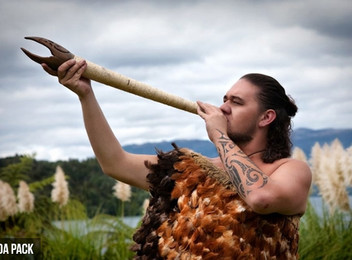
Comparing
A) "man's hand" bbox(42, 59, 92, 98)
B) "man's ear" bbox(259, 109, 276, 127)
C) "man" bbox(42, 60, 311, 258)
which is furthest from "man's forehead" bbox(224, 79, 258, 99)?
"man's hand" bbox(42, 59, 92, 98)

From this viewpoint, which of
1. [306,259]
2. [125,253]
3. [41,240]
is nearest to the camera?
[306,259]

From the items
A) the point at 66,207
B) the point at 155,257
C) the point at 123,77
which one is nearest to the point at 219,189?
the point at 155,257

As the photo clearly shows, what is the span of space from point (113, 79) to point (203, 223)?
791mm

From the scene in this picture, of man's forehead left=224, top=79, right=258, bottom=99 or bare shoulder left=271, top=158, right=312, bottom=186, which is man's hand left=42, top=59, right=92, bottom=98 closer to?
man's forehead left=224, top=79, right=258, bottom=99

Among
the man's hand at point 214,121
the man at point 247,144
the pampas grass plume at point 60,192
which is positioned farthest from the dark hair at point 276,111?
the pampas grass plume at point 60,192

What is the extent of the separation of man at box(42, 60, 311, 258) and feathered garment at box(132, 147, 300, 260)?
0.04m

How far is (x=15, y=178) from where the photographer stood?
31.3 ft

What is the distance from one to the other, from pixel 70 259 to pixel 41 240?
423mm

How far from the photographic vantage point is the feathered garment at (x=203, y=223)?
251 centimetres

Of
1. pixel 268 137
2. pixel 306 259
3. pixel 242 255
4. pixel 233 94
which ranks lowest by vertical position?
pixel 306 259

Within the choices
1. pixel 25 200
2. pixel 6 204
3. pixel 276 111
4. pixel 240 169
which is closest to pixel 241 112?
pixel 276 111

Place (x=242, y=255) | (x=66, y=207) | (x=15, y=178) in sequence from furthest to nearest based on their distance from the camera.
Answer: (x=15, y=178) → (x=66, y=207) → (x=242, y=255)

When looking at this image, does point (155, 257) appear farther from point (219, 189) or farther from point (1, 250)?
point (1, 250)

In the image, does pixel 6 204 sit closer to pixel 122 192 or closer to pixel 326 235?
pixel 122 192
